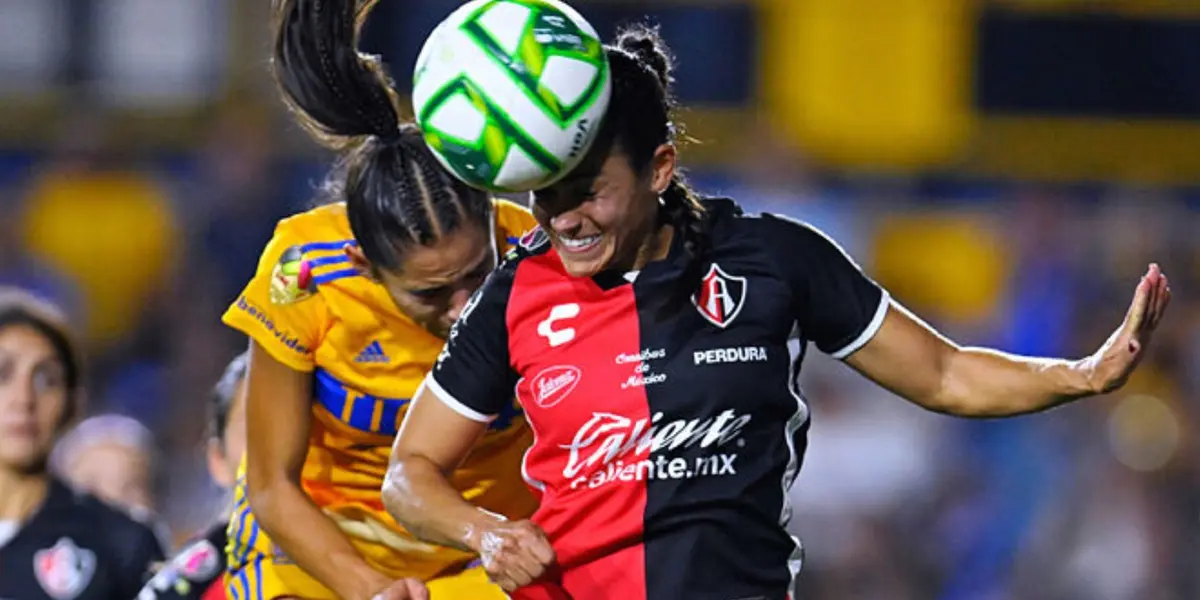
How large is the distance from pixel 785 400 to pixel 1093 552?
14.3 feet

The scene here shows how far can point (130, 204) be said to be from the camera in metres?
11.0

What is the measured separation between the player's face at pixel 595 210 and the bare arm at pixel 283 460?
0.89 meters

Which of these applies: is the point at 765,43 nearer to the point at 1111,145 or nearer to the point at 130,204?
the point at 1111,145

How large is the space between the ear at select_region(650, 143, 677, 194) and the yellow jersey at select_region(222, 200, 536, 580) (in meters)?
0.66

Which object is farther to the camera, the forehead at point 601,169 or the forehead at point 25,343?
the forehead at point 25,343

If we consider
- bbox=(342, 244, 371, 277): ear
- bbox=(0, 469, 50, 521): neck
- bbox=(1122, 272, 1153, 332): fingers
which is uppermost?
bbox=(1122, 272, 1153, 332): fingers

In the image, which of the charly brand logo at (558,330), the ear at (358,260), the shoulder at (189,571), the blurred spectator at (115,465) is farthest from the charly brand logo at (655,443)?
the blurred spectator at (115,465)

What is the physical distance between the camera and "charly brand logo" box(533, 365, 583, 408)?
166 inches

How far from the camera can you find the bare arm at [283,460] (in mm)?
4816

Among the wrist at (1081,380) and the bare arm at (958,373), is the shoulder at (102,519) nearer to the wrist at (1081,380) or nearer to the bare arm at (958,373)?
the bare arm at (958,373)

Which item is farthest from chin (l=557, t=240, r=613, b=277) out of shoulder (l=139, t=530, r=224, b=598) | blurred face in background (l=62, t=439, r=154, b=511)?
blurred face in background (l=62, t=439, r=154, b=511)

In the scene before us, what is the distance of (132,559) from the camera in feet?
19.9

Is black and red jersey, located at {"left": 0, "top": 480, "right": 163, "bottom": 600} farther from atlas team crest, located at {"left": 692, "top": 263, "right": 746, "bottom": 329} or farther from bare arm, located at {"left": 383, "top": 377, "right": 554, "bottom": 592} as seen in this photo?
atlas team crest, located at {"left": 692, "top": 263, "right": 746, "bottom": 329}

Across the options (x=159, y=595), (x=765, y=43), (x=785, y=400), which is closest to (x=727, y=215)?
(x=785, y=400)
